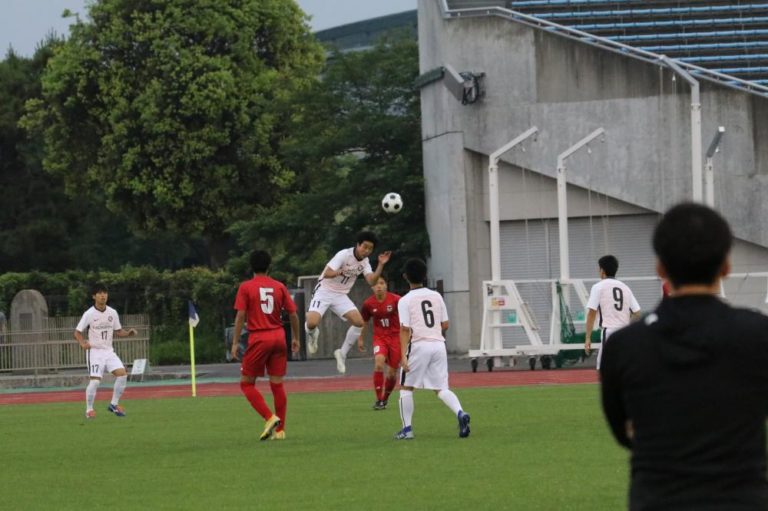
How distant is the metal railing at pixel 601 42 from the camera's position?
4069 cm

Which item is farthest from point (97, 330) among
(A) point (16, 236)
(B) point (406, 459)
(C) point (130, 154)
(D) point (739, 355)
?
(A) point (16, 236)

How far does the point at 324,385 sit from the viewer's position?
3244 centimetres

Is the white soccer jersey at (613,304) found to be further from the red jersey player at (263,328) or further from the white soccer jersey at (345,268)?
the red jersey player at (263,328)

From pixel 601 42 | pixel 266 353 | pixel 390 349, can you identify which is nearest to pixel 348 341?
pixel 390 349

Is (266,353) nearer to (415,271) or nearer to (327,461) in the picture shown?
(415,271)

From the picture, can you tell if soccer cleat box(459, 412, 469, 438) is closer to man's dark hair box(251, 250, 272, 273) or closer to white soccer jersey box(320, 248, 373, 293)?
man's dark hair box(251, 250, 272, 273)

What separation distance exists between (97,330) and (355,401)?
4.27 meters

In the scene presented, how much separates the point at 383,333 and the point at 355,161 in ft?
85.2

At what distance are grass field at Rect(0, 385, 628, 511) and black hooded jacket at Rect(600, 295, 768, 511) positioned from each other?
5753 millimetres

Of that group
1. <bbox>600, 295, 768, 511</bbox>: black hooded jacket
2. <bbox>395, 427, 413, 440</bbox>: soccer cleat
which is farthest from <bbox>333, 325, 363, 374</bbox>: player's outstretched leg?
<bbox>600, 295, 768, 511</bbox>: black hooded jacket

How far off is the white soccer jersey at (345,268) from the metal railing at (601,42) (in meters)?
18.6

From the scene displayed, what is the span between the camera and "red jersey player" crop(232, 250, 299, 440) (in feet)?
56.7

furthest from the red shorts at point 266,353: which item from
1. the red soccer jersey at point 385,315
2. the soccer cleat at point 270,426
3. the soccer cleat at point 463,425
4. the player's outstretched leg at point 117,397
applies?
the player's outstretched leg at point 117,397

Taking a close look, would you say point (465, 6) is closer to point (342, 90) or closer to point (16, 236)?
point (342, 90)
